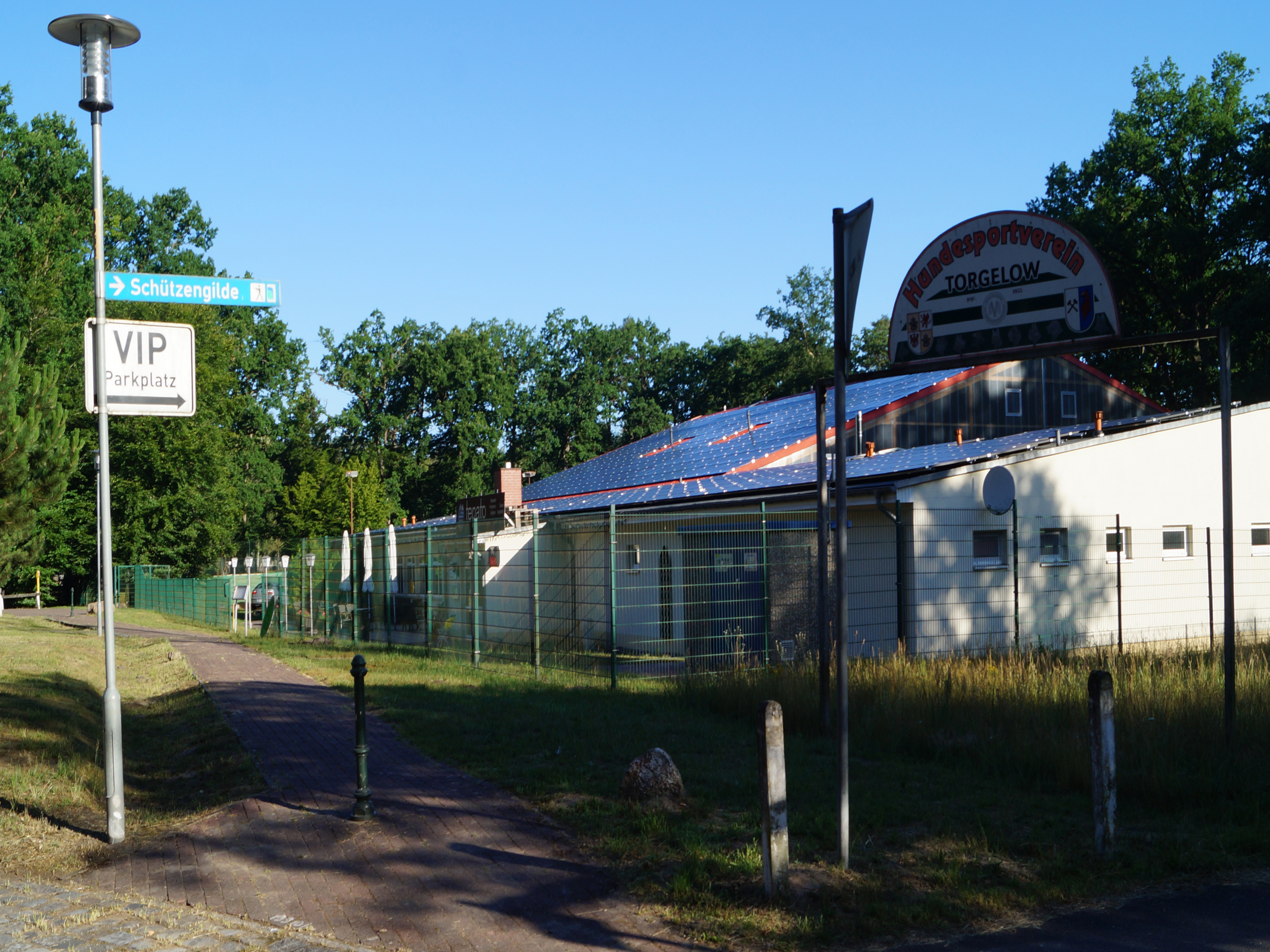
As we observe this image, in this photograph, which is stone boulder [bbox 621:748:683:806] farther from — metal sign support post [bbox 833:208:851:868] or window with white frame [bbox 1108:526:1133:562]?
window with white frame [bbox 1108:526:1133:562]

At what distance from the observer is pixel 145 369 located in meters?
7.35

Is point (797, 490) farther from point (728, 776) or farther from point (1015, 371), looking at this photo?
point (1015, 371)

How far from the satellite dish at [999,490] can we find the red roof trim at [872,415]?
9286 millimetres

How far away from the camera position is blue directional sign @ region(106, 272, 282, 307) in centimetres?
750

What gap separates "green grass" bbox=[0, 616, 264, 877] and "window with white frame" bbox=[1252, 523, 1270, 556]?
18410 mm

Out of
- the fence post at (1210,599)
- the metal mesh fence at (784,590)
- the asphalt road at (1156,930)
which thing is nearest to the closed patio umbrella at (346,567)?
the metal mesh fence at (784,590)

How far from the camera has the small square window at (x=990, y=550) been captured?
57.2 feet

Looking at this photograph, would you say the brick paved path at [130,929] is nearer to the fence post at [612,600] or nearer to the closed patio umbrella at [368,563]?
the fence post at [612,600]

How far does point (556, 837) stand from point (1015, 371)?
3369 centimetres

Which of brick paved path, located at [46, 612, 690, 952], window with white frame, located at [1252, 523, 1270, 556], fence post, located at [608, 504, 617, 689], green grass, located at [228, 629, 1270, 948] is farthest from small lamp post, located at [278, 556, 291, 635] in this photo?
window with white frame, located at [1252, 523, 1270, 556]

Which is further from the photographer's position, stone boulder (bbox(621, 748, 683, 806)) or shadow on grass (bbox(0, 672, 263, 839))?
shadow on grass (bbox(0, 672, 263, 839))

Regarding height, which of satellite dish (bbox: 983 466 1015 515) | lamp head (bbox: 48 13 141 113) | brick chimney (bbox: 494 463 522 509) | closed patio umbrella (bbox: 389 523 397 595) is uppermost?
lamp head (bbox: 48 13 141 113)

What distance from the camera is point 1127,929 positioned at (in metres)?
5.07

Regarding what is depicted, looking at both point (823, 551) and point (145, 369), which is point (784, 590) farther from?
point (145, 369)
